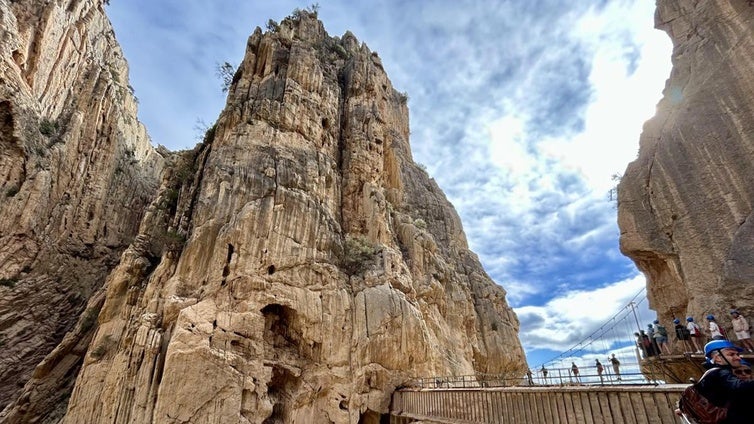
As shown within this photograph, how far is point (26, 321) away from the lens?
80.8 ft

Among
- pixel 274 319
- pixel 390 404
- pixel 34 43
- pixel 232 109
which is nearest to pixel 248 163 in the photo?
pixel 232 109

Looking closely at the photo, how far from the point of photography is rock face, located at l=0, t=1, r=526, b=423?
1656cm

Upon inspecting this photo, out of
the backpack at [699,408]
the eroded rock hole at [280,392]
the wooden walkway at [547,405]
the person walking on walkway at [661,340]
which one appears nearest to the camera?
the backpack at [699,408]

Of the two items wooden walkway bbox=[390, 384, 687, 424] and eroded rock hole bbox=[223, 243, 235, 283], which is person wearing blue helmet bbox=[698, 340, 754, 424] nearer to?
wooden walkway bbox=[390, 384, 687, 424]

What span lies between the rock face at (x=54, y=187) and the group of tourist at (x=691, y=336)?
2797 cm

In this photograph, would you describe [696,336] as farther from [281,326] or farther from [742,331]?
[281,326]

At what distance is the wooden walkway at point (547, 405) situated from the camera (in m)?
9.02

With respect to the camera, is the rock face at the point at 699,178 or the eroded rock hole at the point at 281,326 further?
the eroded rock hole at the point at 281,326

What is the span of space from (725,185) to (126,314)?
25637mm

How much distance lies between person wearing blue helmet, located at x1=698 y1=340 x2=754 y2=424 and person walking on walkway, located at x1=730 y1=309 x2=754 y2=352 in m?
6.93

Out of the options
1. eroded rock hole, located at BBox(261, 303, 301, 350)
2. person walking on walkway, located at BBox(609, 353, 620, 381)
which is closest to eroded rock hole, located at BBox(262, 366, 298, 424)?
eroded rock hole, located at BBox(261, 303, 301, 350)

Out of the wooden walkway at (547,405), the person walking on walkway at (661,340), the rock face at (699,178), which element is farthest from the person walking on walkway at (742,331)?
the person walking on walkway at (661,340)

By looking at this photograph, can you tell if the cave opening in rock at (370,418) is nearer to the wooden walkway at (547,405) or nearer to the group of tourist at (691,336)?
the wooden walkway at (547,405)

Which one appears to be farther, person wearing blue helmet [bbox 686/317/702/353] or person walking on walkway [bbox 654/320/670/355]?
person walking on walkway [bbox 654/320/670/355]
